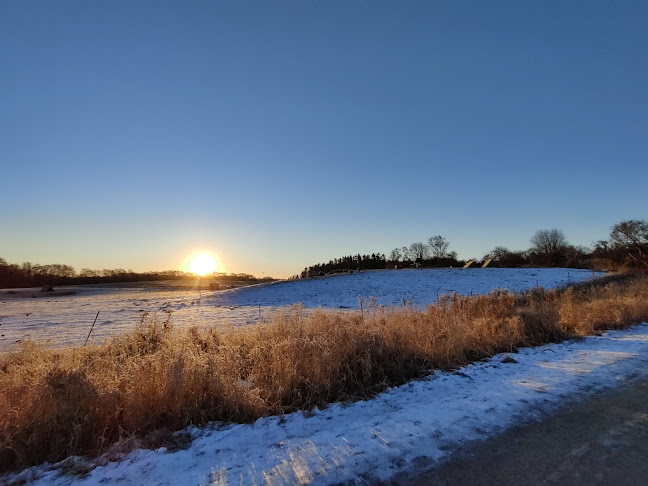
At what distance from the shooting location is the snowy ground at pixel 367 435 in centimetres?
315

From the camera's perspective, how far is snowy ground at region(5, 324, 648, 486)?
10.3 ft

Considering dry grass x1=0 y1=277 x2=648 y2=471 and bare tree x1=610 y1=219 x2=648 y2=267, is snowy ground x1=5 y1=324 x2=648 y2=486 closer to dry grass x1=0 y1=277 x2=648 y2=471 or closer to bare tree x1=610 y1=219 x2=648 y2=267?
dry grass x1=0 y1=277 x2=648 y2=471

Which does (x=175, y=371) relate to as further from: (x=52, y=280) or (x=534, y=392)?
(x=52, y=280)

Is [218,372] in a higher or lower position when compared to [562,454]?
higher

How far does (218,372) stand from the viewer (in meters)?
→ 4.82

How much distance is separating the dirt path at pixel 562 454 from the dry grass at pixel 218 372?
1936mm

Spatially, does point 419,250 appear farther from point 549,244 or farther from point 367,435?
point 367,435

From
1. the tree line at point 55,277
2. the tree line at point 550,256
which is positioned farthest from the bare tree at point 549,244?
the tree line at point 55,277

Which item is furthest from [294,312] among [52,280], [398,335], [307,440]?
[52,280]

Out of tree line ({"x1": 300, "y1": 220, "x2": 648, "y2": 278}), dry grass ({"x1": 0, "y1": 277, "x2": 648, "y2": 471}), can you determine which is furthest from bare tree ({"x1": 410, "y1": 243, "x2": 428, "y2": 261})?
dry grass ({"x1": 0, "y1": 277, "x2": 648, "y2": 471})

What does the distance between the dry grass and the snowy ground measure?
340 mm

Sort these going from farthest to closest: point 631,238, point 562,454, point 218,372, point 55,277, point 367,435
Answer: point 55,277 → point 631,238 → point 218,372 → point 367,435 → point 562,454

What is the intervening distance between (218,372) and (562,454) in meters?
3.94

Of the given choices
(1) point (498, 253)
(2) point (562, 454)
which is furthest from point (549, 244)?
(2) point (562, 454)
